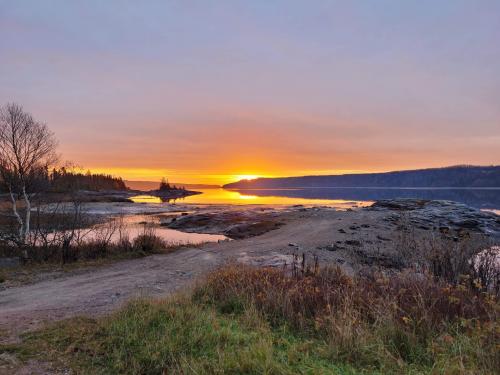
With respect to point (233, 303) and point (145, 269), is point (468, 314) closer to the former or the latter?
point (233, 303)

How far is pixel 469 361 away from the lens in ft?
15.4

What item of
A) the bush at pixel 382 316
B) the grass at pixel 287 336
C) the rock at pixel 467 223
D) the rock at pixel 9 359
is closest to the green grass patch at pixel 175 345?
the grass at pixel 287 336

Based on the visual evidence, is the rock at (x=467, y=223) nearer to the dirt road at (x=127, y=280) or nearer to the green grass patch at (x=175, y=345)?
the dirt road at (x=127, y=280)

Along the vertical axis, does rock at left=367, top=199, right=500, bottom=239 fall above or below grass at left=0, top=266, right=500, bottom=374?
below

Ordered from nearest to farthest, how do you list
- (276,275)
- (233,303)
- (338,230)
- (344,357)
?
(344,357), (233,303), (276,275), (338,230)

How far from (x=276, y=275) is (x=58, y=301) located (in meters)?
5.88

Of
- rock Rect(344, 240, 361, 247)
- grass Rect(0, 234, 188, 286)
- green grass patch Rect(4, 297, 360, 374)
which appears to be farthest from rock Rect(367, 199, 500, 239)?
green grass patch Rect(4, 297, 360, 374)

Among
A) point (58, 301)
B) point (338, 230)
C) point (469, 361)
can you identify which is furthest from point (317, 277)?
point (338, 230)

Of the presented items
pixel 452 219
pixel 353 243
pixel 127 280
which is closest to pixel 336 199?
pixel 452 219

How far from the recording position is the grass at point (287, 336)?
4824mm

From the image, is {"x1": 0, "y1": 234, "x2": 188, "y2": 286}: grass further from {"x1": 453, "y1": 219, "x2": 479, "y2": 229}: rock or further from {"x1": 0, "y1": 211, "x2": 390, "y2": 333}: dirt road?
{"x1": 453, "y1": 219, "x2": 479, "y2": 229}: rock

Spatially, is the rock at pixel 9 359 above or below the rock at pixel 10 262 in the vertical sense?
above

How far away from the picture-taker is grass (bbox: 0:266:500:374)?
4.82 metres

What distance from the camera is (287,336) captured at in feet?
19.7
